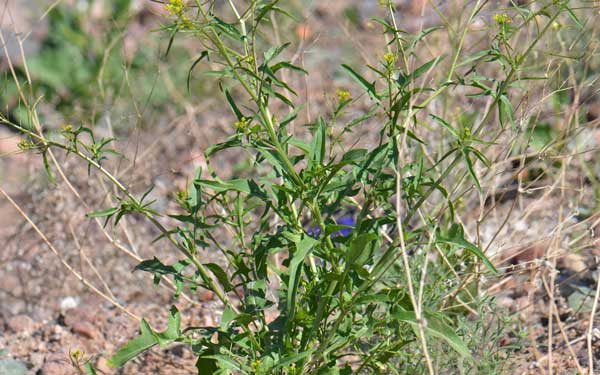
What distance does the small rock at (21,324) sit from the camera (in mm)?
3504

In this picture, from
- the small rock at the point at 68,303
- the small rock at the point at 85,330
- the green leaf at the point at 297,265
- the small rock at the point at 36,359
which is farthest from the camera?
the small rock at the point at 68,303

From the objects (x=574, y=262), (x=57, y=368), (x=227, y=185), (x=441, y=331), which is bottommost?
(x=441, y=331)

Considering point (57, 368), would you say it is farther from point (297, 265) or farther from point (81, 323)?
point (297, 265)

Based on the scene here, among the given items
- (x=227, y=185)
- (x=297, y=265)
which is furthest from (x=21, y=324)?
(x=297, y=265)

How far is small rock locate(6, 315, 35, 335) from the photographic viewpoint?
11.5 ft

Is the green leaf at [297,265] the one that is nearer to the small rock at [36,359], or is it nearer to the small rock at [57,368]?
the small rock at [57,368]

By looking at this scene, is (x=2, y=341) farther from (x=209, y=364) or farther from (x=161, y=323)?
(x=209, y=364)

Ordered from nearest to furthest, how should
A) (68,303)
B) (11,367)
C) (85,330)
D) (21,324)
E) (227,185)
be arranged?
(227,185)
(11,367)
(85,330)
(21,324)
(68,303)

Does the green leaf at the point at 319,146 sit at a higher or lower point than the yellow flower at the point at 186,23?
lower

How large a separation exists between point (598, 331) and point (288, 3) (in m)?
3.16

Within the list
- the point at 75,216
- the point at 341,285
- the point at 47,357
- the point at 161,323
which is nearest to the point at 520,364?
the point at 341,285

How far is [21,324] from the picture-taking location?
3.52 metres

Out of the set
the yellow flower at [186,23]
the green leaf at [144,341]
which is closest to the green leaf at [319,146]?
the yellow flower at [186,23]

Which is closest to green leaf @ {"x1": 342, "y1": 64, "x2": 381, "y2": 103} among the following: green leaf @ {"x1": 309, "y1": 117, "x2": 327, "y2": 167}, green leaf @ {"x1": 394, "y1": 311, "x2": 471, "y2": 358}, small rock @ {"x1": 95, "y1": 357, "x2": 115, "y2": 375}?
green leaf @ {"x1": 309, "y1": 117, "x2": 327, "y2": 167}
